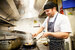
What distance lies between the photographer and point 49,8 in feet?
4.99

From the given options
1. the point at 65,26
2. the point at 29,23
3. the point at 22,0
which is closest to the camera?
the point at 65,26

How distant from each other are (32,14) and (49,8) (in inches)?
108

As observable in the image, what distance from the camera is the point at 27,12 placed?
→ 4.21 meters

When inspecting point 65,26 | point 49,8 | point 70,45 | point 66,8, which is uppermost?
point 66,8

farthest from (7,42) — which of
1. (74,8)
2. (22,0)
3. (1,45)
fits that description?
(22,0)

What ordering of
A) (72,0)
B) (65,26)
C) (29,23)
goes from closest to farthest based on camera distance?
(65,26) < (72,0) < (29,23)

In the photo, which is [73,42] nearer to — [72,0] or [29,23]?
[72,0]

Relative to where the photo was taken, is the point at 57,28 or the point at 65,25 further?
the point at 57,28

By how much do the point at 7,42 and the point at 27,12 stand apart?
289 cm

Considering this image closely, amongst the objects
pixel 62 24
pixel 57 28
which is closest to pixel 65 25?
pixel 62 24

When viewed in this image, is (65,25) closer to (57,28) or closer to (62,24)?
(62,24)

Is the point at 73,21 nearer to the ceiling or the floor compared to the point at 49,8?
nearer to the floor

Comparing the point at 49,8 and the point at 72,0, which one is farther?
the point at 72,0

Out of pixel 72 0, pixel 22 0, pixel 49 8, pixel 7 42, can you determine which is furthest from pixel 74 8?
pixel 22 0
